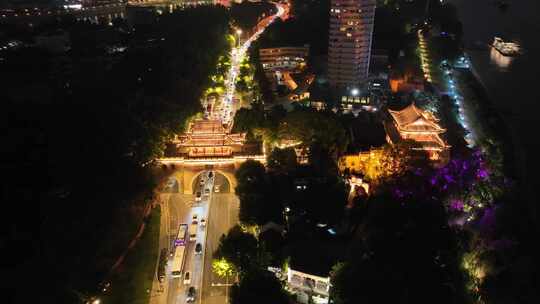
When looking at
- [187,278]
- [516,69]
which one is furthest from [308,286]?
[516,69]

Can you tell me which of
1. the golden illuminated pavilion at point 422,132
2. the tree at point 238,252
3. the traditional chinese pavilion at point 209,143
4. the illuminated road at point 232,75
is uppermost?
the illuminated road at point 232,75

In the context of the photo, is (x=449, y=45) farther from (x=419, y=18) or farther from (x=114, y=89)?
(x=114, y=89)

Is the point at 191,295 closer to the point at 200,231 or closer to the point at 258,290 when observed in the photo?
the point at 258,290

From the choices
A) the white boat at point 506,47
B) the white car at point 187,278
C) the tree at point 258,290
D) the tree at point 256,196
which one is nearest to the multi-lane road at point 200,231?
the white car at point 187,278

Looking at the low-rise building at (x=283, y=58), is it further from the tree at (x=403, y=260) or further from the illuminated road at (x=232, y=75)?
the tree at (x=403, y=260)

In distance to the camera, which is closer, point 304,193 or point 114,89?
point 304,193

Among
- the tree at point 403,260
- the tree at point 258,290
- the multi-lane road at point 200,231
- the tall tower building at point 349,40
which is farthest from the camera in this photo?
the tall tower building at point 349,40

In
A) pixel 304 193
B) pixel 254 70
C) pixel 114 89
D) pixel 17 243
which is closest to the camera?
pixel 17 243

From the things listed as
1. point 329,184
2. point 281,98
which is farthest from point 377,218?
point 281,98
